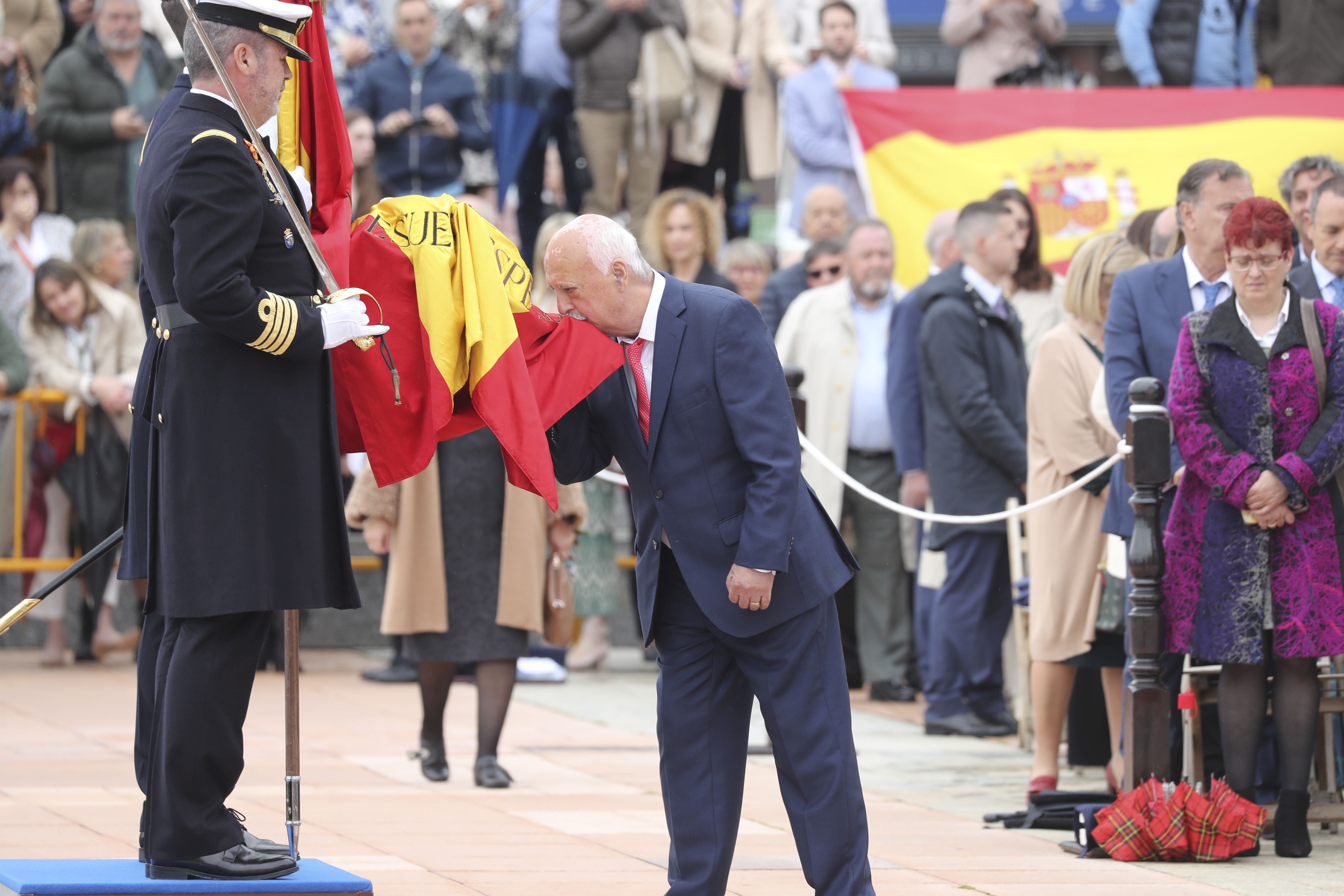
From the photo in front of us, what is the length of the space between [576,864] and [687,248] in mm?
5064

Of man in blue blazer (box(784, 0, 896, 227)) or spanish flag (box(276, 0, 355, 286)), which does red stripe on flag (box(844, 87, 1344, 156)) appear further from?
→ spanish flag (box(276, 0, 355, 286))

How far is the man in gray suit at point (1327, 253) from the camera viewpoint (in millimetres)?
7211

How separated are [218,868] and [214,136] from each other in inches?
70.9

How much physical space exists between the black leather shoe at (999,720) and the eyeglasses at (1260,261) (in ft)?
11.5

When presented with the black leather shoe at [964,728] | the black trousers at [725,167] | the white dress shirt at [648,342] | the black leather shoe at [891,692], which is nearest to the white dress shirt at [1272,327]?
the white dress shirt at [648,342]

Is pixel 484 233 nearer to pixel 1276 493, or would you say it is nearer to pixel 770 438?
pixel 770 438

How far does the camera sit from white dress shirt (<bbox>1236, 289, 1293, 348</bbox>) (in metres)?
6.34

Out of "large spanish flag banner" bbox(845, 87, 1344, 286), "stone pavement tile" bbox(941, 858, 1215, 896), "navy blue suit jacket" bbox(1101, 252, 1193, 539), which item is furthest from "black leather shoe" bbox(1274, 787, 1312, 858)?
"large spanish flag banner" bbox(845, 87, 1344, 286)

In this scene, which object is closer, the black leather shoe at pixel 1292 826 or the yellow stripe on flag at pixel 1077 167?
the black leather shoe at pixel 1292 826

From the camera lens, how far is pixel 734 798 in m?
4.96

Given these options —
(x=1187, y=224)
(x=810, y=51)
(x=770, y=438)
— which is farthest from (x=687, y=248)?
(x=770, y=438)

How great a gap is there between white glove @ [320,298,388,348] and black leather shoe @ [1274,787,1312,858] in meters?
3.35

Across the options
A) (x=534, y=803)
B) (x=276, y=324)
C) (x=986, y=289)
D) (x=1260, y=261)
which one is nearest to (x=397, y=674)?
(x=534, y=803)

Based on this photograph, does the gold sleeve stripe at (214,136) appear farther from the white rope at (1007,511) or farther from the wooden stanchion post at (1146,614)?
the wooden stanchion post at (1146,614)
